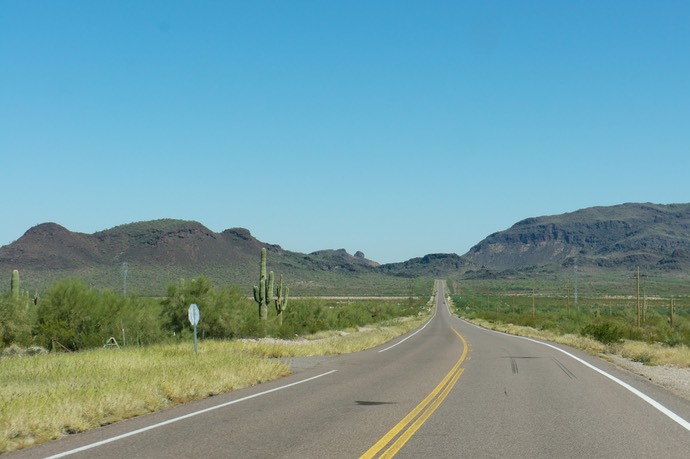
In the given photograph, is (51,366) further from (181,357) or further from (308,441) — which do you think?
(308,441)

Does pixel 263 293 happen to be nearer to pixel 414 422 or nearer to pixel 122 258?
pixel 414 422

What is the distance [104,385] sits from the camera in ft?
46.3

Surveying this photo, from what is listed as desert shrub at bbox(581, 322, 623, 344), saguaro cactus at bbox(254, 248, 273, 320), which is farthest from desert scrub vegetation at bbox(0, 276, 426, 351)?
desert shrub at bbox(581, 322, 623, 344)

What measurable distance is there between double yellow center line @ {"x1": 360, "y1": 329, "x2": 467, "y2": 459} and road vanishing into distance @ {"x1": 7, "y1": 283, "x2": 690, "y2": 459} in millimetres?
16

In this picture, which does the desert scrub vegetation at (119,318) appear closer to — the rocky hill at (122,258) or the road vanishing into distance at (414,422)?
the road vanishing into distance at (414,422)

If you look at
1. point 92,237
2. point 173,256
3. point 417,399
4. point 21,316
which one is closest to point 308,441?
point 417,399

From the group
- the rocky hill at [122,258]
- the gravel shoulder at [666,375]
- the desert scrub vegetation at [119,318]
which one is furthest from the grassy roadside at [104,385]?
the rocky hill at [122,258]

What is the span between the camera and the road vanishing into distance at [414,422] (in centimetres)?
890

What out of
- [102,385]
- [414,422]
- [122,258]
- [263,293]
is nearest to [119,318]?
[263,293]

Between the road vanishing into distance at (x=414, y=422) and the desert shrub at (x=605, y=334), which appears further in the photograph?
the desert shrub at (x=605, y=334)

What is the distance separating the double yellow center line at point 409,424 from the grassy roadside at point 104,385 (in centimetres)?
483

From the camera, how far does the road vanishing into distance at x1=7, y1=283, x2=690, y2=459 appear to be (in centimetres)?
890

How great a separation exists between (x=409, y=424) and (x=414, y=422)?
205mm

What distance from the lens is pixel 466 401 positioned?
44.4 feet
